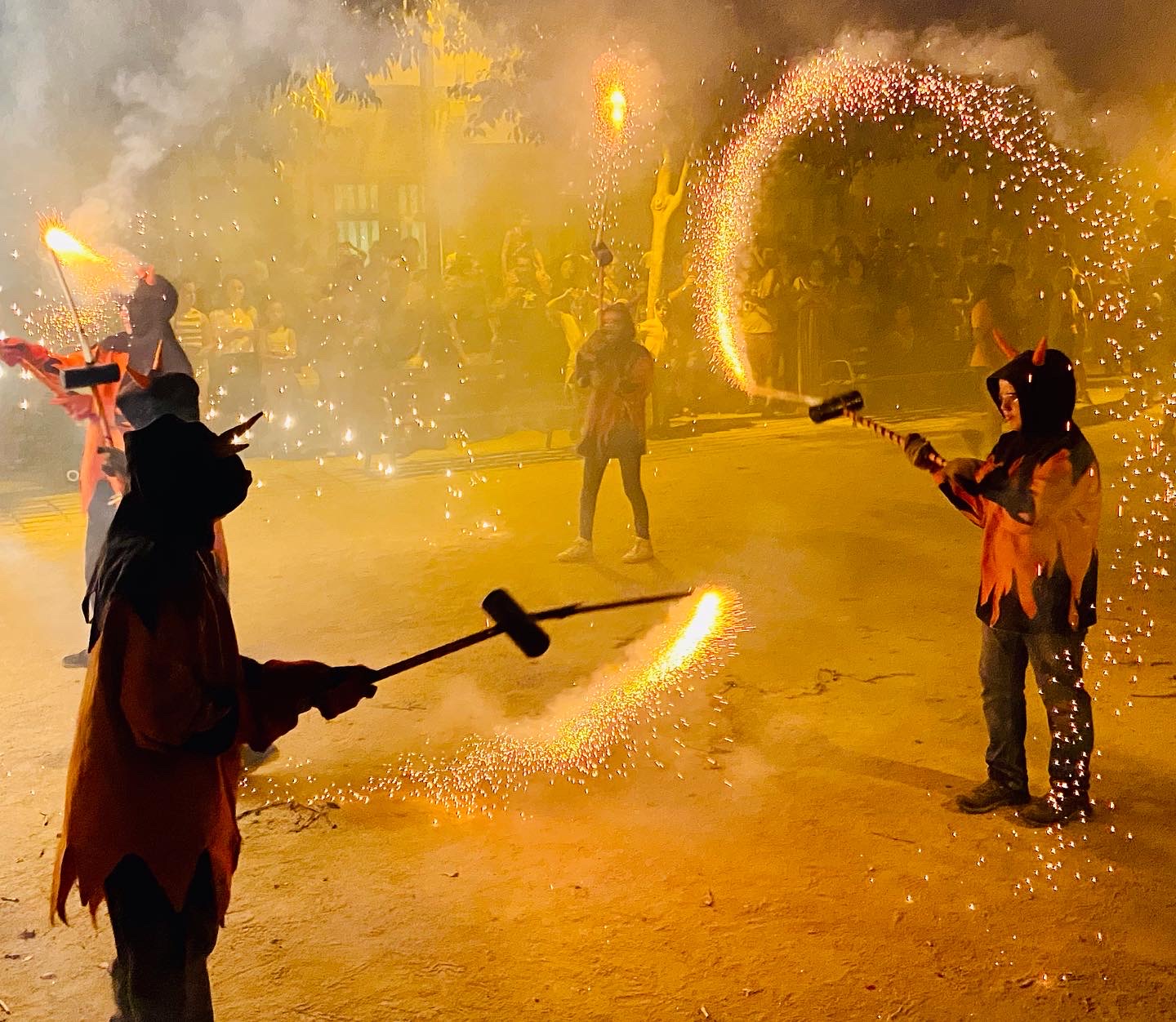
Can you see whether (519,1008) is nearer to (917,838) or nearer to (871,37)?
(917,838)

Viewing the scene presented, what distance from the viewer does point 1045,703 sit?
414 cm

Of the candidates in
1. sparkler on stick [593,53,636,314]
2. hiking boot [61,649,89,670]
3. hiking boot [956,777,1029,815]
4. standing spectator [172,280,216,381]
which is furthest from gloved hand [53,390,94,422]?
sparkler on stick [593,53,636,314]

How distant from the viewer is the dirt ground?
3230 mm

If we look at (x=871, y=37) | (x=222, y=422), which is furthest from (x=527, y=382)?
(x=871, y=37)

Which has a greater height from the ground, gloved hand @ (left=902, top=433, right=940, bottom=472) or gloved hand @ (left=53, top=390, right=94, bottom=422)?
gloved hand @ (left=53, top=390, right=94, bottom=422)

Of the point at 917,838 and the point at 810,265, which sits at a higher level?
the point at 810,265

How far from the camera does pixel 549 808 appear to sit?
437 centimetres

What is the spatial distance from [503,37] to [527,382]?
5.56m

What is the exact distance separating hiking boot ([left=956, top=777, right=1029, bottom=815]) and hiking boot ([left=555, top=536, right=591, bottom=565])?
418 centimetres

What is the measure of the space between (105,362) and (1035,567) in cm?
442

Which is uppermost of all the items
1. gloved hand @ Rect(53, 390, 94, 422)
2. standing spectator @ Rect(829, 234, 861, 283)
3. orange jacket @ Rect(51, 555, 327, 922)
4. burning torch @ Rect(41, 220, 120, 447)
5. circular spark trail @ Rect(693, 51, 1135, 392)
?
circular spark trail @ Rect(693, 51, 1135, 392)

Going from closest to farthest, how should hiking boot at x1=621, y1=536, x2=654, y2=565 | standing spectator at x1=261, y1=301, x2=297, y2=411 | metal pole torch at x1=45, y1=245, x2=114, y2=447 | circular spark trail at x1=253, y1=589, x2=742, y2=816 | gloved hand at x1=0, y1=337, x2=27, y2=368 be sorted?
circular spark trail at x1=253, y1=589, x2=742, y2=816
metal pole torch at x1=45, y1=245, x2=114, y2=447
gloved hand at x1=0, y1=337, x2=27, y2=368
hiking boot at x1=621, y1=536, x2=654, y2=565
standing spectator at x1=261, y1=301, x2=297, y2=411

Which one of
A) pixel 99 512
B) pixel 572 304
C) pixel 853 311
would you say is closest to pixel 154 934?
pixel 99 512

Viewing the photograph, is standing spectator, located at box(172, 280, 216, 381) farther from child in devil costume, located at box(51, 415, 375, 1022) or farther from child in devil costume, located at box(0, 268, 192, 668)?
child in devil costume, located at box(51, 415, 375, 1022)
